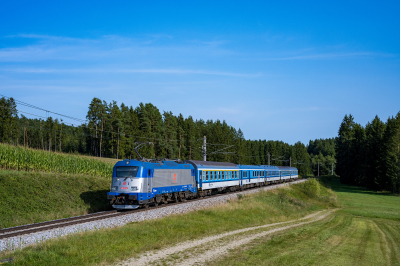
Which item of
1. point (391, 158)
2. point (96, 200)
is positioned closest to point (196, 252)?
point (96, 200)

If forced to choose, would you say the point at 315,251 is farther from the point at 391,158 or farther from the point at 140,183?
the point at 391,158

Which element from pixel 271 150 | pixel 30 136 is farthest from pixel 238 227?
pixel 271 150

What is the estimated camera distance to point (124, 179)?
23.1 meters

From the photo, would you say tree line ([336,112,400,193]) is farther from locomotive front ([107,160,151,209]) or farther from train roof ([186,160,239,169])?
locomotive front ([107,160,151,209])

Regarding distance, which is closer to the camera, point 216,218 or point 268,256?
point 268,256

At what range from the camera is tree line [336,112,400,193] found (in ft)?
225

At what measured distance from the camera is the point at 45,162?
28609 millimetres

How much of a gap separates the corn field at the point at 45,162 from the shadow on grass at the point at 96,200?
4590 mm

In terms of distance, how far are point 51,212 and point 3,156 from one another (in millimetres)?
7858

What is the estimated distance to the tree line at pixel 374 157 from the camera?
6869 cm

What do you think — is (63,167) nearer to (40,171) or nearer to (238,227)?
(40,171)

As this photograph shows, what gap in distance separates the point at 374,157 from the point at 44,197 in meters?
77.9

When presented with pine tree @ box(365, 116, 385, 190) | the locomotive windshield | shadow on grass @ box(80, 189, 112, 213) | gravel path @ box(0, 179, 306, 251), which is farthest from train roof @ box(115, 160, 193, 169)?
pine tree @ box(365, 116, 385, 190)

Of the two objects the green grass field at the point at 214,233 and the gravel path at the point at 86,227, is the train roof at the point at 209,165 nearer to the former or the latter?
the gravel path at the point at 86,227
